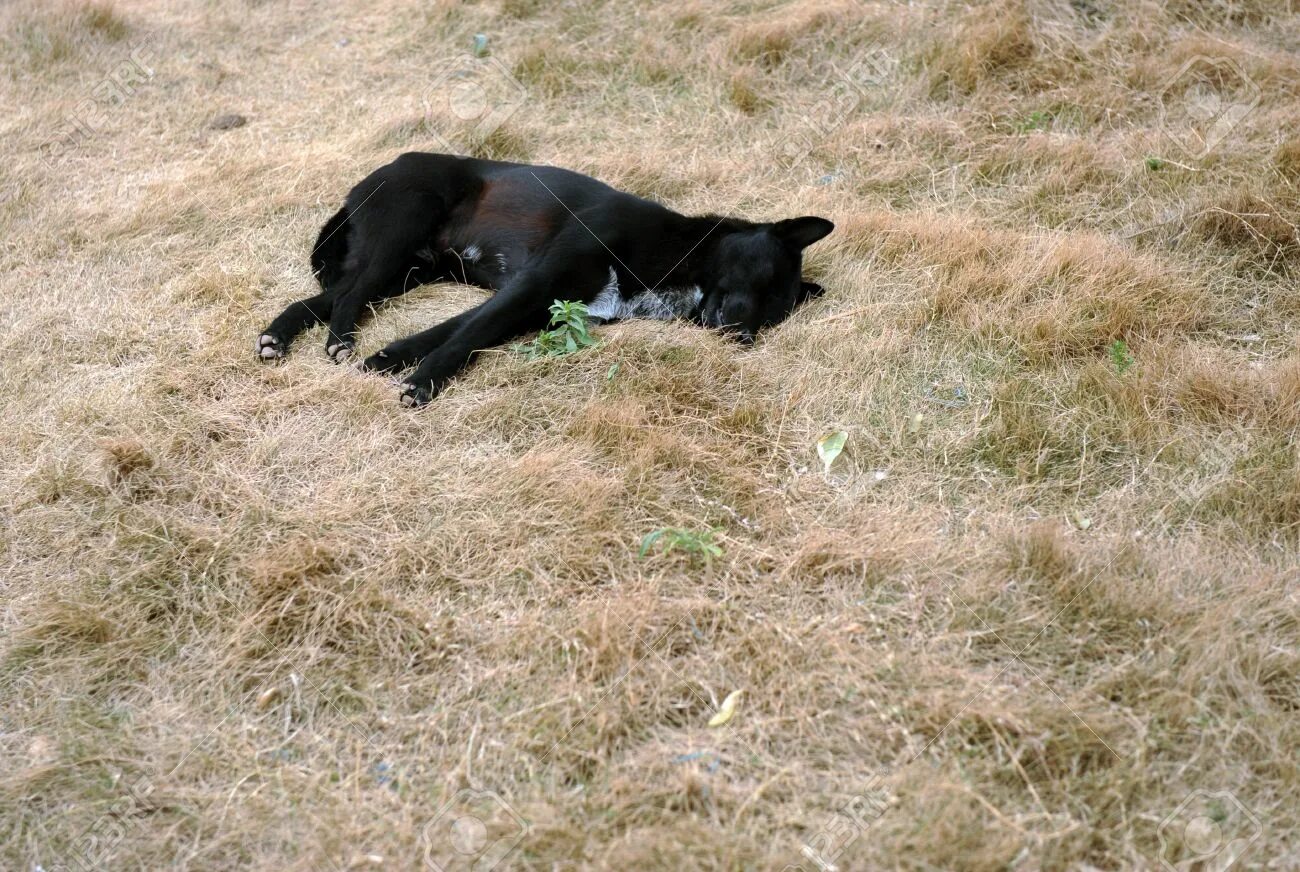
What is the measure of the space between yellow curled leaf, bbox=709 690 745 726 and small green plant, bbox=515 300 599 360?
186 centimetres

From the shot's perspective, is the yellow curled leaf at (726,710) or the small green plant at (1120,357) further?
the small green plant at (1120,357)

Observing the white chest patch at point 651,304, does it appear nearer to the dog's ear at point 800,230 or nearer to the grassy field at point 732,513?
the grassy field at point 732,513

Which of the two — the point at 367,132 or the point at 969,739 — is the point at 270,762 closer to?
the point at 969,739

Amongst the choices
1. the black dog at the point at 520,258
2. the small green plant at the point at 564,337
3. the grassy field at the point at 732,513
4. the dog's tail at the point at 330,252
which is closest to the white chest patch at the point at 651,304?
the black dog at the point at 520,258

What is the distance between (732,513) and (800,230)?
1.74m

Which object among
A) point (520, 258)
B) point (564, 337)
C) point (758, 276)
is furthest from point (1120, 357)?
point (520, 258)

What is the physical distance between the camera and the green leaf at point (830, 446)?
3.72m

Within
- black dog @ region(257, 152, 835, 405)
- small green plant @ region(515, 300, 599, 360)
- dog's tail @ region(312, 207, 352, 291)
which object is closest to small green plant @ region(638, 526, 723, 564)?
small green plant @ region(515, 300, 599, 360)

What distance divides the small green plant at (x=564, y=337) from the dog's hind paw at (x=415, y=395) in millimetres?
447

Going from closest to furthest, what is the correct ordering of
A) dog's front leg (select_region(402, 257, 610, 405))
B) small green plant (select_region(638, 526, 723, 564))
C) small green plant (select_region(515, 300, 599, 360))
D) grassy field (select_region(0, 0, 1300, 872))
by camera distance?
grassy field (select_region(0, 0, 1300, 872)) → small green plant (select_region(638, 526, 723, 564)) → dog's front leg (select_region(402, 257, 610, 405)) → small green plant (select_region(515, 300, 599, 360))

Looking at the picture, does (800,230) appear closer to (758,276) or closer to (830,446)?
(758,276)

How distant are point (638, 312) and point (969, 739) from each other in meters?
2.61

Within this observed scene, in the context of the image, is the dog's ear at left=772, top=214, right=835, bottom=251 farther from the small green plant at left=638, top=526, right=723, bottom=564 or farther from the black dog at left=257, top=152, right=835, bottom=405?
the small green plant at left=638, top=526, right=723, bottom=564

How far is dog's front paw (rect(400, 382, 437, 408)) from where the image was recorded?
13.2ft
